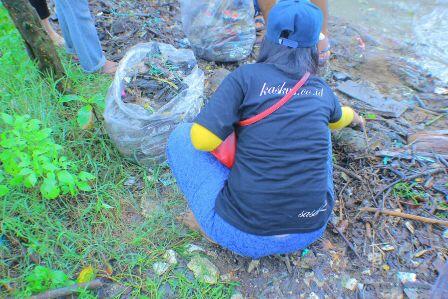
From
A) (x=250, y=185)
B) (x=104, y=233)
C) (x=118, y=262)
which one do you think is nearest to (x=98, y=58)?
(x=104, y=233)

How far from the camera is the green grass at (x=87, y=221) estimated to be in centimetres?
197

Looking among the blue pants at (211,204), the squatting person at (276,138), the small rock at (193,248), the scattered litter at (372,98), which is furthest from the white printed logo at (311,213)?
the scattered litter at (372,98)

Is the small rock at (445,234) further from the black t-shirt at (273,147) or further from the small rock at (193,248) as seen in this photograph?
the small rock at (193,248)

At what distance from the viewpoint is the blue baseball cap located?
1.64 meters

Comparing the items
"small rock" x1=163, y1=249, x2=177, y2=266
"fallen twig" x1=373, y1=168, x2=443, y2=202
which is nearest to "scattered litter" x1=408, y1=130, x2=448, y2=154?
"fallen twig" x1=373, y1=168, x2=443, y2=202

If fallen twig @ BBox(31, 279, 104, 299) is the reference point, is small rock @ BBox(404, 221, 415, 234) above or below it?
below

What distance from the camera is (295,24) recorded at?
165 cm

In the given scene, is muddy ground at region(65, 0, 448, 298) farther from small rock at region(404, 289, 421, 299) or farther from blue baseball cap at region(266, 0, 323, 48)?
blue baseball cap at region(266, 0, 323, 48)

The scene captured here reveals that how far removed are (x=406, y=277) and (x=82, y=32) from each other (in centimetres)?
287

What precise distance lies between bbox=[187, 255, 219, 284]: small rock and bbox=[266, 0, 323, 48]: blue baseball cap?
4.15ft

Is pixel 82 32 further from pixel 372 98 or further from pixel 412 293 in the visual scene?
pixel 412 293

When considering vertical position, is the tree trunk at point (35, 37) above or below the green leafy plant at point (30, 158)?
above

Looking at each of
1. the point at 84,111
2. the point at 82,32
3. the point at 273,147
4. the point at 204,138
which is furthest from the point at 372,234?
the point at 82,32

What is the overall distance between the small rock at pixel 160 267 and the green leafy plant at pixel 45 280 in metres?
0.43
